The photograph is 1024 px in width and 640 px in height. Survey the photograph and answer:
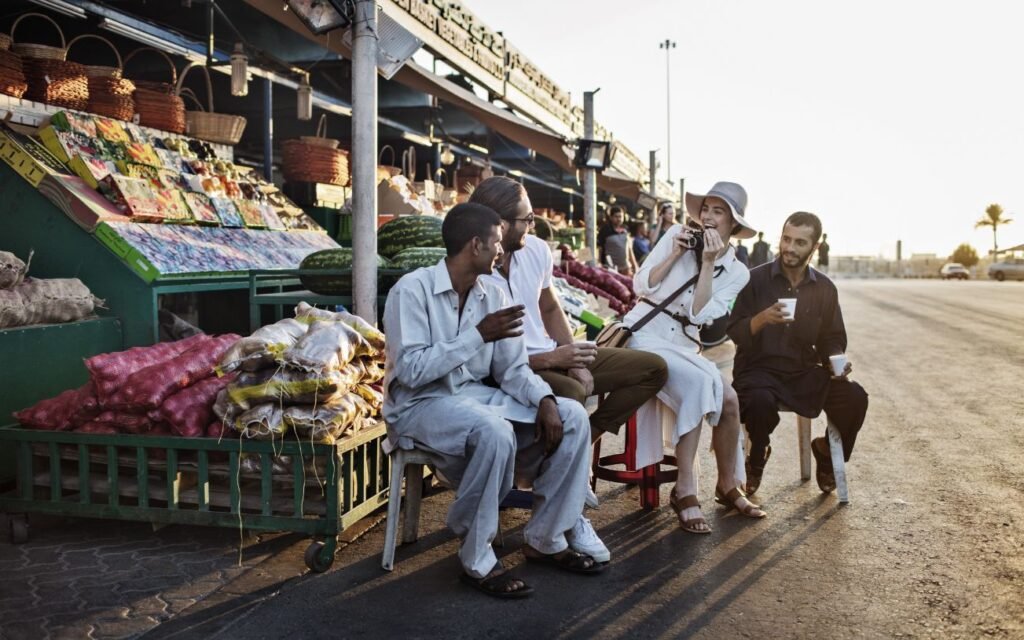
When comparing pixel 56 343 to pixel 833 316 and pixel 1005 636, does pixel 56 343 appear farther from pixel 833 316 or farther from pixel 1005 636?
pixel 1005 636

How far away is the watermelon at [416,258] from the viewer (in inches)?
234

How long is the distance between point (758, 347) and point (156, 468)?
3424mm

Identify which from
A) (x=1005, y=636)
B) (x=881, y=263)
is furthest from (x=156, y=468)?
(x=881, y=263)

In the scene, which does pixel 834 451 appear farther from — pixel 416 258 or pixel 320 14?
pixel 320 14

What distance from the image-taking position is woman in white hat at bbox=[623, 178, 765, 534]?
16.0ft

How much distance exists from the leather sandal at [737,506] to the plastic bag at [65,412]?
3.34 metres

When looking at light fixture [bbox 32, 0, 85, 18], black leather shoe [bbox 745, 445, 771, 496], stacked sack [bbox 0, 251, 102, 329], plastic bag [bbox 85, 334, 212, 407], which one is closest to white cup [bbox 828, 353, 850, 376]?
black leather shoe [bbox 745, 445, 771, 496]

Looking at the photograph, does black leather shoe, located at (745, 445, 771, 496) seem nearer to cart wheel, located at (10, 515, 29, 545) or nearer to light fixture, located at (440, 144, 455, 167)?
cart wheel, located at (10, 515, 29, 545)

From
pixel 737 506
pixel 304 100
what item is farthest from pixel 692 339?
pixel 304 100

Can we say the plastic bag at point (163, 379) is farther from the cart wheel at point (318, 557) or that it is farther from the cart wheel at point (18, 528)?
the cart wheel at point (318, 557)

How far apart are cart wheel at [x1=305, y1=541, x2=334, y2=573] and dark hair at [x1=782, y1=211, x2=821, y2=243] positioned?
10.8ft

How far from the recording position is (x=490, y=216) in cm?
398

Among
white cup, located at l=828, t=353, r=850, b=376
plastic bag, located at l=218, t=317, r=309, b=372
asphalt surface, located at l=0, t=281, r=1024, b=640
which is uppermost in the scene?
plastic bag, located at l=218, t=317, r=309, b=372

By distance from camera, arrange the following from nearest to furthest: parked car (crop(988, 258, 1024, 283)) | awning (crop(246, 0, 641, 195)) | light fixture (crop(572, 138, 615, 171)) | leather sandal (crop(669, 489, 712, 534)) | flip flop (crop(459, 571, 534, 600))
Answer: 1. flip flop (crop(459, 571, 534, 600))
2. leather sandal (crop(669, 489, 712, 534))
3. awning (crop(246, 0, 641, 195))
4. light fixture (crop(572, 138, 615, 171))
5. parked car (crop(988, 258, 1024, 283))
